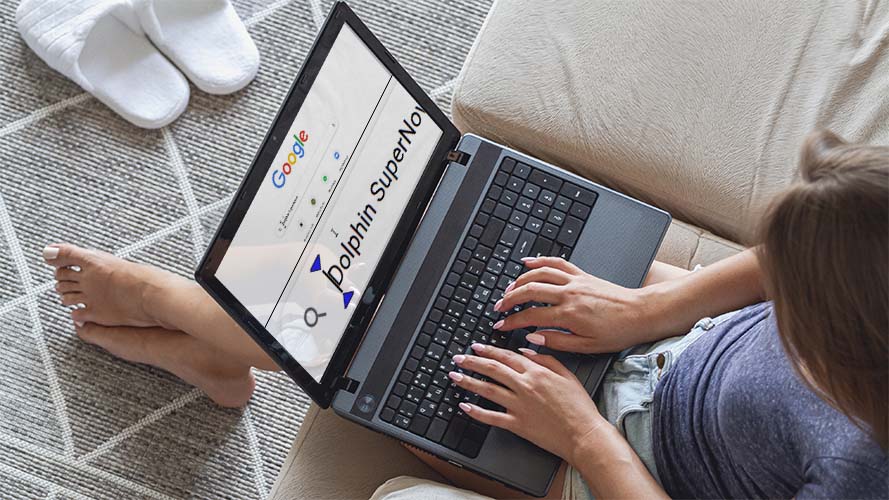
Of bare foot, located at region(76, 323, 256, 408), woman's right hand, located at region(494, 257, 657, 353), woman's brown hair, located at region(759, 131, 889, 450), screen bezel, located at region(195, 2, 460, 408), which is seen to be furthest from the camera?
bare foot, located at region(76, 323, 256, 408)

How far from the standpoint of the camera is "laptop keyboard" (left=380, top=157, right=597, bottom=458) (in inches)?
40.1

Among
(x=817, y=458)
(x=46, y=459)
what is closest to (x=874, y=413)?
(x=817, y=458)

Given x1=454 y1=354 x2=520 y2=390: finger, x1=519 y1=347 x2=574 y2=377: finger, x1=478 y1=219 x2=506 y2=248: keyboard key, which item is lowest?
x1=454 y1=354 x2=520 y2=390: finger

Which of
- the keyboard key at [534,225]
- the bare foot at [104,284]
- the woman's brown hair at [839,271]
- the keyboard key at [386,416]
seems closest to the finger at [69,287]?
the bare foot at [104,284]

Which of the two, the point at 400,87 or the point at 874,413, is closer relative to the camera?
the point at 874,413

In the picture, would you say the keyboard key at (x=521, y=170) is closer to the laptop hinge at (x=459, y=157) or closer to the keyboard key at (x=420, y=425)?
the laptop hinge at (x=459, y=157)

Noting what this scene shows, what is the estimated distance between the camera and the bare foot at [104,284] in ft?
4.34

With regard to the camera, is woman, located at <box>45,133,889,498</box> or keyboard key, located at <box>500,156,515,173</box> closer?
woman, located at <box>45,133,889,498</box>

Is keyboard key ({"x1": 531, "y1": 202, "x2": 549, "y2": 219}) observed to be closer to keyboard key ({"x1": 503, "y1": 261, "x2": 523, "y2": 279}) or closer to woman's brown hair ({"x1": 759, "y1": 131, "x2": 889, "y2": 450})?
keyboard key ({"x1": 503, "y1": 261, "x2": 523, "y2": 279})

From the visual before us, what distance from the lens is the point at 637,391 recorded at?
1008mm

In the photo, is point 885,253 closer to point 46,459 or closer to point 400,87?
point 400,87

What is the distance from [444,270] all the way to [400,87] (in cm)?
23

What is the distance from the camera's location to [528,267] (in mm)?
1064

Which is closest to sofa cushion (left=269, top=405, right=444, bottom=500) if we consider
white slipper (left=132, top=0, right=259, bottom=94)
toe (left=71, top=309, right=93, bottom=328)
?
toe (left=71, top=309, right=93, bottom=328)
